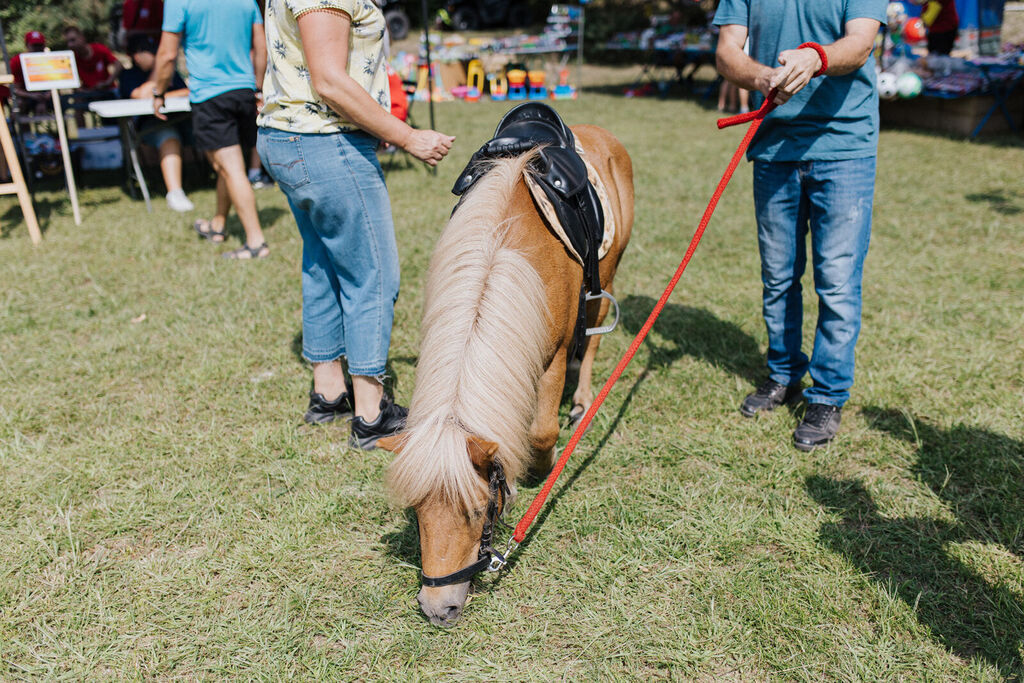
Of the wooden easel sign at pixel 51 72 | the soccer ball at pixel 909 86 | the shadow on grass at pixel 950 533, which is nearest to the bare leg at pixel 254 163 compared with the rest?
the wooden easel sign at pixel 51 72

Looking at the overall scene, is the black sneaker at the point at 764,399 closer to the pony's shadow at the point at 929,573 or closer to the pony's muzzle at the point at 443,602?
the pony's shadow at the point at 929,573

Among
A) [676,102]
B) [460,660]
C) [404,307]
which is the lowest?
[460,660]

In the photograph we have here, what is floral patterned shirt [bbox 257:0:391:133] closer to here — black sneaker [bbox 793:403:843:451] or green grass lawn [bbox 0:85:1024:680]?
green grass lawn [bbox 0:85:1024:680]

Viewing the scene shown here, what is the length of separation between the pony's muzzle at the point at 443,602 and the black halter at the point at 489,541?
0.03 metres

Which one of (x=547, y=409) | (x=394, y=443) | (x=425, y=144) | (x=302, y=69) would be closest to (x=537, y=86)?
(x=302, y=69)

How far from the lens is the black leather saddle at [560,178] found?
2619mm

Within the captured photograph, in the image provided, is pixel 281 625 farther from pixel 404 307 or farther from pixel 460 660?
pixel 404 307

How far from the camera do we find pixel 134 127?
7.46 metres

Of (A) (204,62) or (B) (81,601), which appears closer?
(B) (81,601)

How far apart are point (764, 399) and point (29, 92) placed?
9.17 metres

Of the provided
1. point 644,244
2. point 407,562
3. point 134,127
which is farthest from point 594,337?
point 134,127

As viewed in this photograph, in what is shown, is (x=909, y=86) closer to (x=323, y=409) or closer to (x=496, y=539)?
(x=323, y=409)

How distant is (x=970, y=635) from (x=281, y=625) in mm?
2376

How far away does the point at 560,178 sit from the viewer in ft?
8.64
